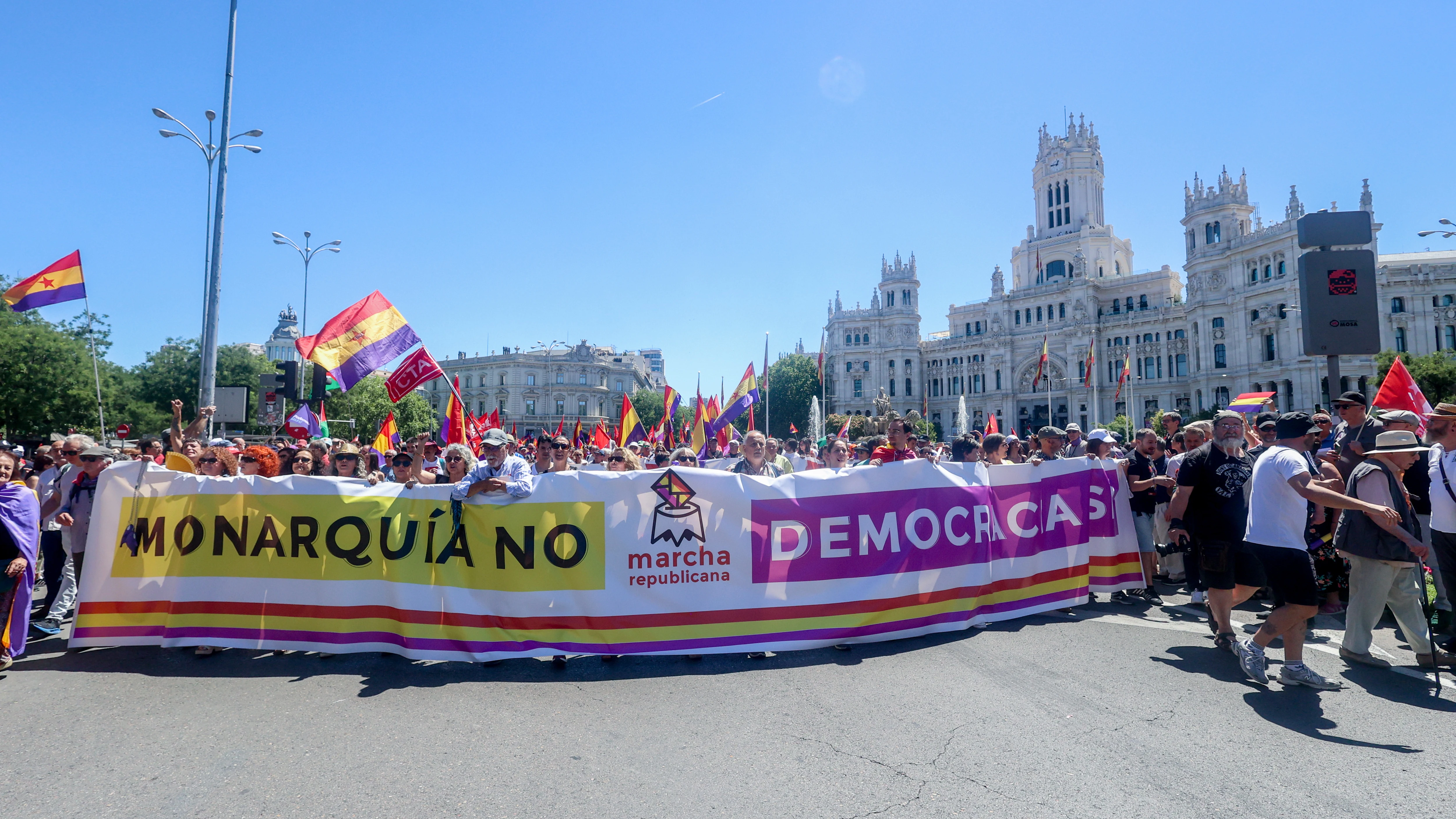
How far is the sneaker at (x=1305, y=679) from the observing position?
15.4 ft

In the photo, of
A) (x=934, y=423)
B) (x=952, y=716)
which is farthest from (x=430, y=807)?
(x=934, y=423)

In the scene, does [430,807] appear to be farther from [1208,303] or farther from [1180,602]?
[1208,303]

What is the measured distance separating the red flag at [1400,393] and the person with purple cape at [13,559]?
14.1 m

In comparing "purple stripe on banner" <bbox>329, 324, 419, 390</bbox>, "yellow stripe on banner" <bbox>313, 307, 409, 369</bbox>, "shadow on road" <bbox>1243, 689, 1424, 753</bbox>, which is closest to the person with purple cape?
"purple stripe on banner" <bbox>329, 324, 419, 390</bbox>

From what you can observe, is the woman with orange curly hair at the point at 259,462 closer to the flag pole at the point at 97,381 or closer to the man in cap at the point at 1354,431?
the flag pole at the point at 97,381

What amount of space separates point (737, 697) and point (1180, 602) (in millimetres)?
5525

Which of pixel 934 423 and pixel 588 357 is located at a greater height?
pixel 588 357

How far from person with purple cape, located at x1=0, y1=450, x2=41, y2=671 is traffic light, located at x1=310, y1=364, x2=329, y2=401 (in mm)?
7426

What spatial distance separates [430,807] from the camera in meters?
3.28

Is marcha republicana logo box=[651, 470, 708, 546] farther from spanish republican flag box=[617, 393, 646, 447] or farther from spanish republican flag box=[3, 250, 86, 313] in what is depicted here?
spanish republican flag box=[3, 250, 86, 313]

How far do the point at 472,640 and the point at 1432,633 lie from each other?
266 inches

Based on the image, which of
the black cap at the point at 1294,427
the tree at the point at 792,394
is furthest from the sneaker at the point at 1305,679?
the tree at the point at 792,394

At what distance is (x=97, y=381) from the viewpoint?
476 inches

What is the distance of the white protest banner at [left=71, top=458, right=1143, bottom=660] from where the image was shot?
216 inches
